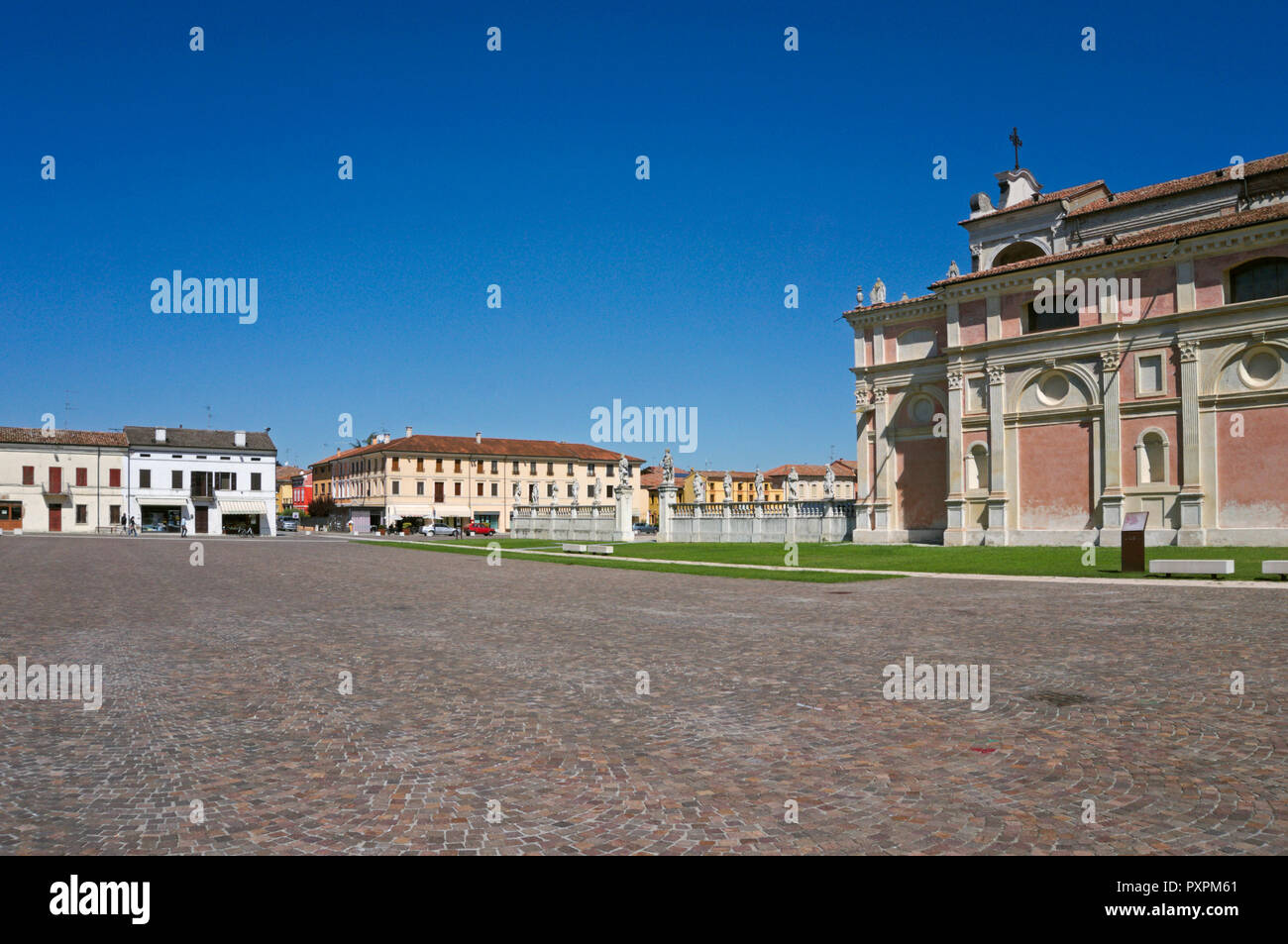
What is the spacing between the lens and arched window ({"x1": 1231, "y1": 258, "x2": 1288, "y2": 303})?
33.0 meters

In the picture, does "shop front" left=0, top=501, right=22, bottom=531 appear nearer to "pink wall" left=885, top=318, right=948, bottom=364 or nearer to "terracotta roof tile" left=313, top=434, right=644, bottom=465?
"terracotta roof tile" left=313, top=434, right=644, bottom=465

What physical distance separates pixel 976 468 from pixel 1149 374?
8.30 m

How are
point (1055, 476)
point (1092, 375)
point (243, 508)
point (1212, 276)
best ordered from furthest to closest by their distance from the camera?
point (243, 508) < point (1055, 476) < point (1092, 375) < point (1212, 276)

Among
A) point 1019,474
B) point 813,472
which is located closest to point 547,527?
point 1019,474

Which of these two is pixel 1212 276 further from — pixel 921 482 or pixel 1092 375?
pixel 921 482

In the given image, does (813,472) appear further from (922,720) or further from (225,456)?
(922,720)

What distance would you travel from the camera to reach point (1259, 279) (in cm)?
3353

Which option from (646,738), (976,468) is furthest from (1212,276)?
(646,738)

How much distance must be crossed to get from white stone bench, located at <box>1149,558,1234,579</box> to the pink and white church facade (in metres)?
15.0

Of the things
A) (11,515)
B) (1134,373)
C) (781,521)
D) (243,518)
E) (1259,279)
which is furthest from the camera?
(243,518)

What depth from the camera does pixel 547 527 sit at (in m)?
62.9

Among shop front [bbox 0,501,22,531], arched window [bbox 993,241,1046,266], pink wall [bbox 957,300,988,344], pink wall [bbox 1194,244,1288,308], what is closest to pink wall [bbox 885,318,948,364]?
pink wall [bbox 957,300,988,344]

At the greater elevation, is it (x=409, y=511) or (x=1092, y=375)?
(x=1092, y=375)
